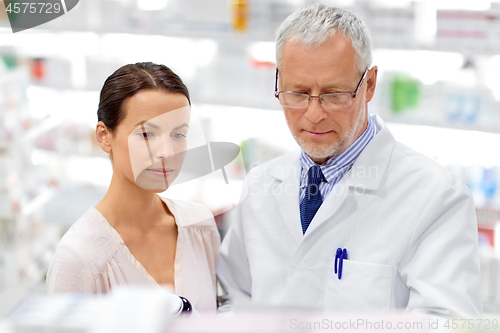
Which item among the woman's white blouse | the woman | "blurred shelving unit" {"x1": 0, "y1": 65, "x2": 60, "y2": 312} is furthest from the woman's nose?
"blurred shelving unit" {"x1": 0, "y1": 65, "x2": 60, "y2": 312}

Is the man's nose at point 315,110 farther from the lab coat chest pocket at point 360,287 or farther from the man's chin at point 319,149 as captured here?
the lab coat chest pocket at point 360,287

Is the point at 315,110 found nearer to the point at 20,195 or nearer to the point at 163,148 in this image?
the point at 163,148

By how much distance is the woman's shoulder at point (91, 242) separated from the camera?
115 centimetres

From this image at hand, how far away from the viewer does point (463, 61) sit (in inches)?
108

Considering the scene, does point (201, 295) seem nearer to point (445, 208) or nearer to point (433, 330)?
point (445, 208)

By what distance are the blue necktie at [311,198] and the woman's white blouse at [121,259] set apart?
27 cm

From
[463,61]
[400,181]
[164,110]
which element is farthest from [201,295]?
[463,61]

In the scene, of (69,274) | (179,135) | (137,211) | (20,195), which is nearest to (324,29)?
(179,135)

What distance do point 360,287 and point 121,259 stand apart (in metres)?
0.59

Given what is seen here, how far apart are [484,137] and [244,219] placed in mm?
1974

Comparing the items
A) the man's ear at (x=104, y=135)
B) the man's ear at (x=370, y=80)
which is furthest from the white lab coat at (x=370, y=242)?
the man's ear at (x=104, y=135)

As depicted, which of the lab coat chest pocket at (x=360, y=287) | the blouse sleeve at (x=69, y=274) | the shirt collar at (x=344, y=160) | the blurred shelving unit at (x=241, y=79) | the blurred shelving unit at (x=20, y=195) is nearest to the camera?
the blouse sleeve at (x=69, y=274)

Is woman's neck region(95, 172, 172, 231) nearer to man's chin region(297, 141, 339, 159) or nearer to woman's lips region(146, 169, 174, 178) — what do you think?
woman's lips region(146, 169, 174, 178)

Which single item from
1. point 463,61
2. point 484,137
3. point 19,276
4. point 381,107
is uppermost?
point 463,61
